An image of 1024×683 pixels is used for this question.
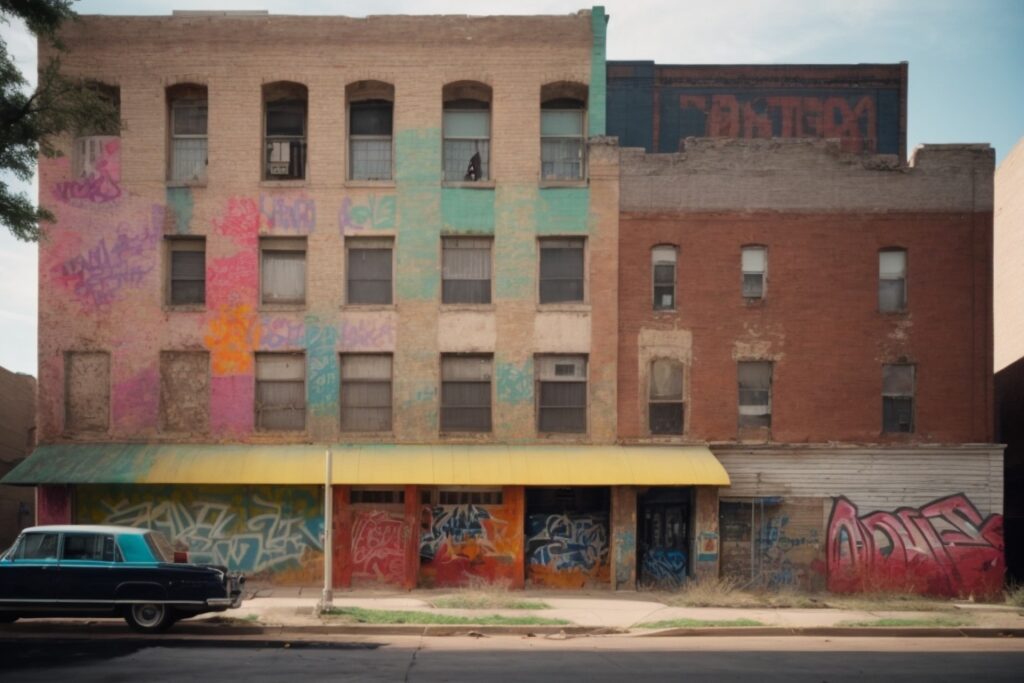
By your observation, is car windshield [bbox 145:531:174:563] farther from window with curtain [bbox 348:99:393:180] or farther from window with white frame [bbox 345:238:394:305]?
window with curtain [bbox 348:99:393:180]

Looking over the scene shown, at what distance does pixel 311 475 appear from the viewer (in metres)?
24.7

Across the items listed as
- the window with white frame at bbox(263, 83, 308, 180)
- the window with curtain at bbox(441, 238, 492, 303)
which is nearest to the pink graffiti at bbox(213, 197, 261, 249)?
the window with white frame at bbox(263, 83, 308, 180)

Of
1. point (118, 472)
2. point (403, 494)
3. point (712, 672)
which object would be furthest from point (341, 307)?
point (712, 672)

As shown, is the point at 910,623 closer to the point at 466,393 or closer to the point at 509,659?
the point at 509,659

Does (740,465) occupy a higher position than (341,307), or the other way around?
(341,307)

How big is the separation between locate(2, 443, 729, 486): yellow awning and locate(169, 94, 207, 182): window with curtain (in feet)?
23.3

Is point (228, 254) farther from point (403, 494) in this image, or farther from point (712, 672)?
point (712, 672)

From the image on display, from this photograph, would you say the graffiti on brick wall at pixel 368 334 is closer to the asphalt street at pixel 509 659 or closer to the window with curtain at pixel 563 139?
the window with curtain at pixel 563 139

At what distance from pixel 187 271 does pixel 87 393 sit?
393cm

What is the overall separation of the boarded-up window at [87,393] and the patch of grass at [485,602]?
397 inches

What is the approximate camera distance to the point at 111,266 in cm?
2638

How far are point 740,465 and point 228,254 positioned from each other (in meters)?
13.9

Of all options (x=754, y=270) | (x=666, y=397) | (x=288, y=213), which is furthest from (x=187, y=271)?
(x=754, y=270)

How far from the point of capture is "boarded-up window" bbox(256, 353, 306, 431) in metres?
26.3
